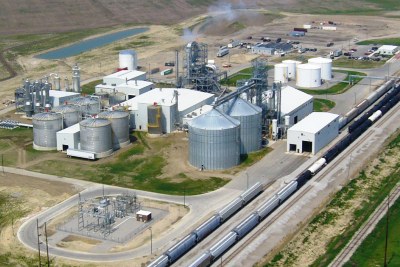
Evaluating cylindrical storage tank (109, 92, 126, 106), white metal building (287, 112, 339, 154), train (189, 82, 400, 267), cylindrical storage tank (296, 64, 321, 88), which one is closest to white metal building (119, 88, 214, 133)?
cylindrical storage tank (109, 92, 126, 106)

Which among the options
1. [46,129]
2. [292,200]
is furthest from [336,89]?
[46,129]

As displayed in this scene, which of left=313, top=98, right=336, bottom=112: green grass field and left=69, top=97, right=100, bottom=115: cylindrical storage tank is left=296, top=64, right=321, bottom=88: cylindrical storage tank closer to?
left=313, top=98, right=336, bottom=112: green grass field

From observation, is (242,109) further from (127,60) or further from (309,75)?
(127,60)

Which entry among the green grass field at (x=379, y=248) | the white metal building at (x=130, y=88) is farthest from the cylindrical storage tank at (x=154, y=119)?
the green grass field at (x=379, y=248)

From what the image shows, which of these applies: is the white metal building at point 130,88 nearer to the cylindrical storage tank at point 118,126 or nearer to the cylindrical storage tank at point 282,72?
the cylindrical storage tank at point 118,126

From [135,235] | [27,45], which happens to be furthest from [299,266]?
[27,45]

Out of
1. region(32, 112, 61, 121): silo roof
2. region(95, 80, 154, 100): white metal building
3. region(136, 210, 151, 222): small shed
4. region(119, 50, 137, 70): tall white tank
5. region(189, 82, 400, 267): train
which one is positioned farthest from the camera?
region(119, 50, 137, 70): tall white tank
